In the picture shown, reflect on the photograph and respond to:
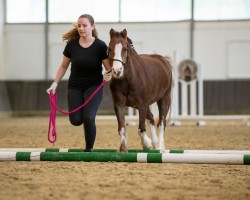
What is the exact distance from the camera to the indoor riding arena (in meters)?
4.48

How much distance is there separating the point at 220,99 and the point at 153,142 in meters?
12.3

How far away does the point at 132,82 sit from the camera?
627 cm

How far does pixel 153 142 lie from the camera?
709 cm

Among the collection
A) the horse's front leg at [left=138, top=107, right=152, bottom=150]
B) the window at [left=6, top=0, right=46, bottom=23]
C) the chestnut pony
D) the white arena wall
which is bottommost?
the horse's front leg at [left=138, top=107, right=152, bottom=150]

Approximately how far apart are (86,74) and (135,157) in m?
1.33

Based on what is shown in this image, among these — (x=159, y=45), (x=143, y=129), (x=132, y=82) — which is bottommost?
(x=143, y=129)

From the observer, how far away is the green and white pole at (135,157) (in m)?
5.00

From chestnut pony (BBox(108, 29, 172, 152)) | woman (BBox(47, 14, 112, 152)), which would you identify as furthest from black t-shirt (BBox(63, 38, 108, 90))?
chestnut pony (BBox(108, 29, 172, 152))

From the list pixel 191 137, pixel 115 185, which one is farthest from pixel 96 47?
pixel 191 137

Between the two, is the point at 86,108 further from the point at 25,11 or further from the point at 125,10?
the point at 25,11

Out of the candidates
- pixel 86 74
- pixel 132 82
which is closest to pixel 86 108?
pixel 86 74

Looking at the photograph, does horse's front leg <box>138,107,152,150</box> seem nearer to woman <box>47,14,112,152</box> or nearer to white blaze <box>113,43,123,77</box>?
woman <box>47,14,112,152</box>

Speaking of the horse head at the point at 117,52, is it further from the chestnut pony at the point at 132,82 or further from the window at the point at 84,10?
the window at the point at 84,10

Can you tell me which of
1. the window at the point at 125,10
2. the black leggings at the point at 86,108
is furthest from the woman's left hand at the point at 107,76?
the window at the point at 125,10
